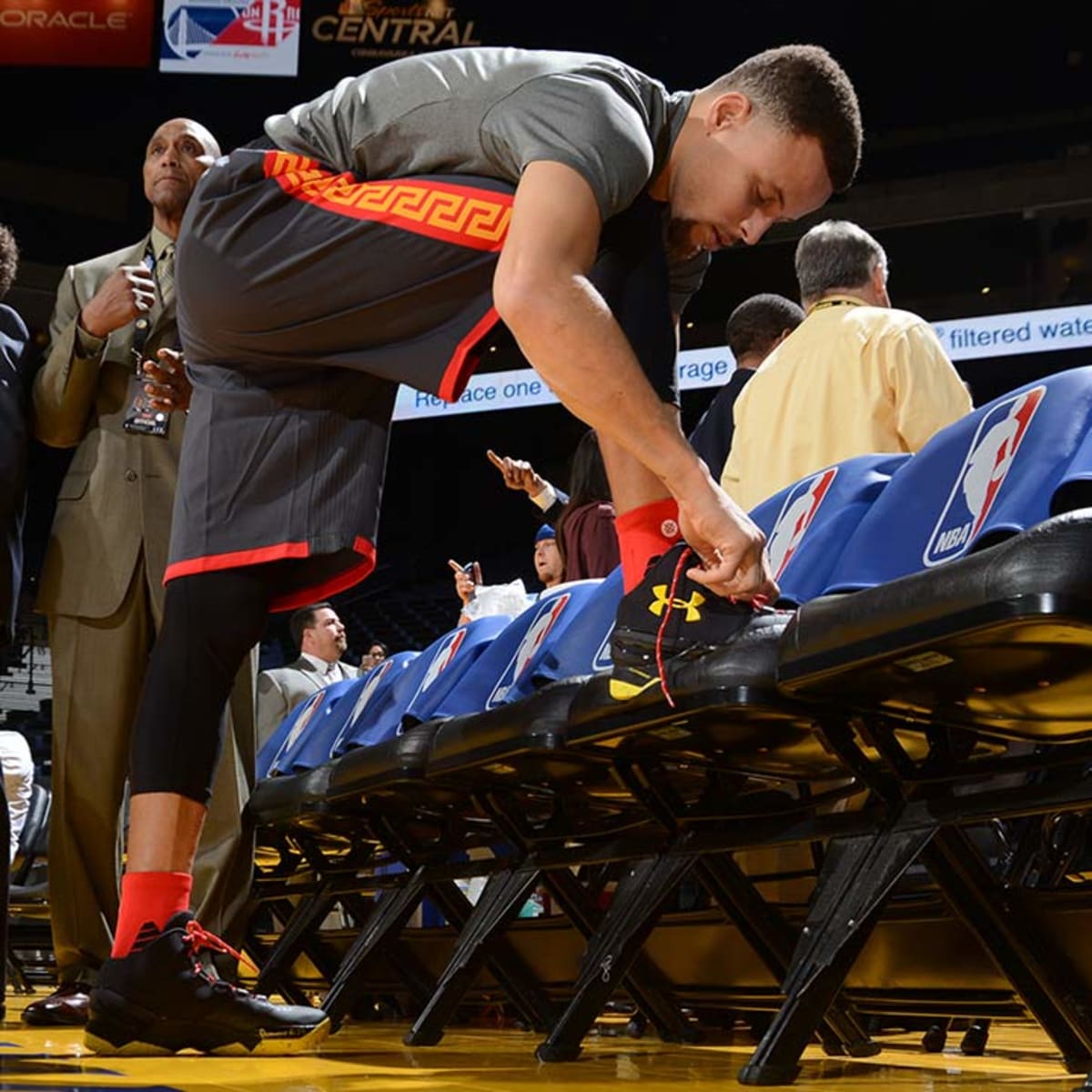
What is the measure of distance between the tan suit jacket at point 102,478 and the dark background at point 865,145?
9511mm

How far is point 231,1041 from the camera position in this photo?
5.49 ft

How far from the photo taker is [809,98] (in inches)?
61.8

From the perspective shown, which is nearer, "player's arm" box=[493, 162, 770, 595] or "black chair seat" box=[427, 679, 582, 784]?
"player's arm" box=[493, 162, 770, 595]

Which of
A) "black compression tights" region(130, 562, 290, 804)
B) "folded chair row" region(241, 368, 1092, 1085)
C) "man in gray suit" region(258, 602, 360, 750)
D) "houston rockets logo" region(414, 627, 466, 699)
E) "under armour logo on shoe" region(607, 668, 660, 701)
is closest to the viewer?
"folded chair row" region(241, 368, 1092, 1085)

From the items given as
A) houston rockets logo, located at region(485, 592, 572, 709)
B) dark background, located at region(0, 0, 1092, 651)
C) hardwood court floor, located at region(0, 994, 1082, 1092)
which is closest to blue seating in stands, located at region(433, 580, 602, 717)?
houston rockets logo, located at region(485, 592, 572, 709)

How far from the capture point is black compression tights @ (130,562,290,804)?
5.59ft

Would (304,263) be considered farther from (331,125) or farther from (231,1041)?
(231,1041)

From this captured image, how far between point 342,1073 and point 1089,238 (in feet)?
36.9

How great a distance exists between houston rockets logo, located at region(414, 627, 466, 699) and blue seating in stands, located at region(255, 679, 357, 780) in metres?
0.57

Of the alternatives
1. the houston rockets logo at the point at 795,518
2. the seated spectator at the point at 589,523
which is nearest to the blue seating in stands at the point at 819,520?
the houston rockets logo at the point at 795,518

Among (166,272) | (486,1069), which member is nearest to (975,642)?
(486,1069)

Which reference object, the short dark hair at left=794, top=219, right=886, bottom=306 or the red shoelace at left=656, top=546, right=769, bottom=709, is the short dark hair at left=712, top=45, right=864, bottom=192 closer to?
the red shoelace at left=656, top=546, right=769, bottom=709

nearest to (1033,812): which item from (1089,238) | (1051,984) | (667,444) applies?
(1051,984)

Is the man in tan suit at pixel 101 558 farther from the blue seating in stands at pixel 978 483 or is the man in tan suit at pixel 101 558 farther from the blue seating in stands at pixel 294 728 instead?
the blue seating in stands at pixel 978 483
